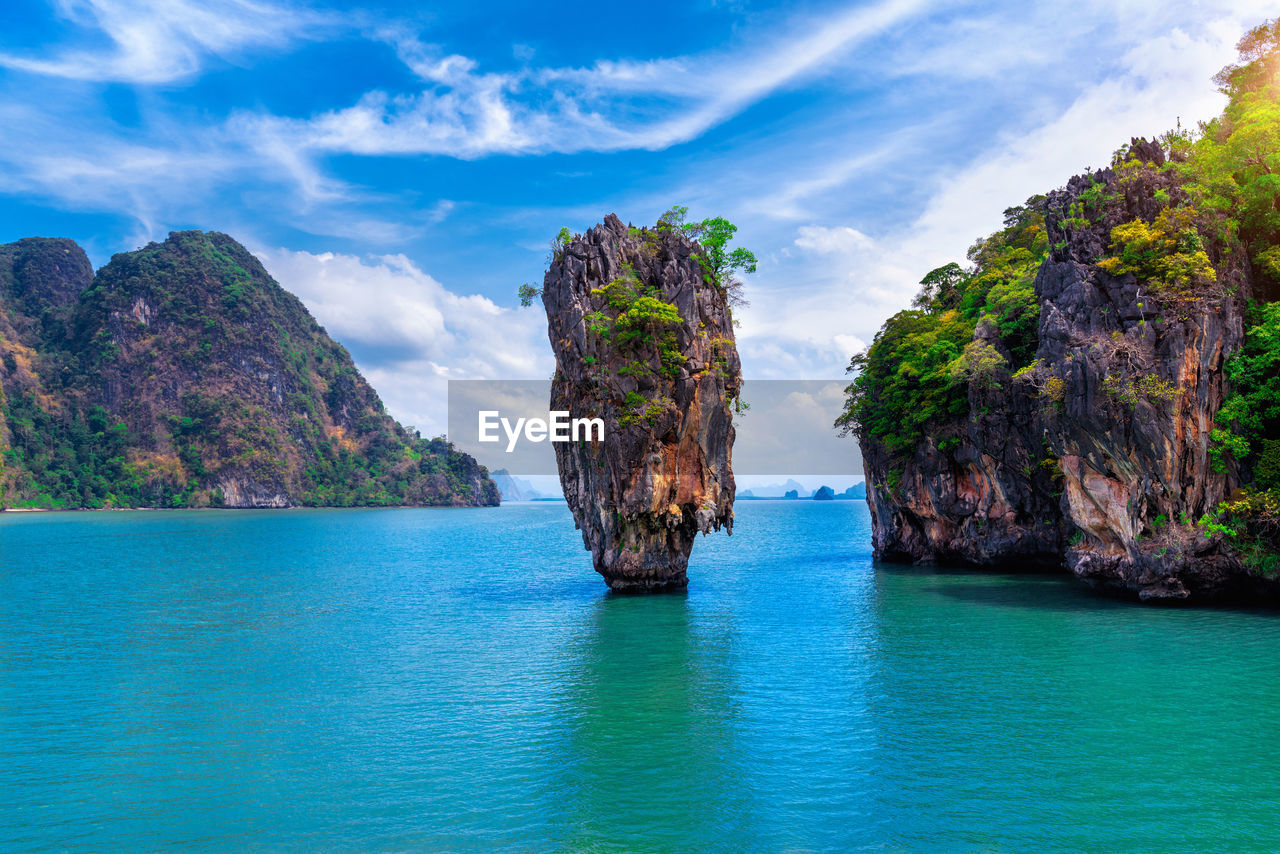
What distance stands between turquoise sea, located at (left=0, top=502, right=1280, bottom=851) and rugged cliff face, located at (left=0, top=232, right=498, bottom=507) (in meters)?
129

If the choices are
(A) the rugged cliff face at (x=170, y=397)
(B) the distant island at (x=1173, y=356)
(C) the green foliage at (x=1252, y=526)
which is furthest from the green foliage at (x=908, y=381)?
(A) the rugged cliff face at (x=170, y=397)

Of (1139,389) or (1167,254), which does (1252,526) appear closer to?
(1139,389)

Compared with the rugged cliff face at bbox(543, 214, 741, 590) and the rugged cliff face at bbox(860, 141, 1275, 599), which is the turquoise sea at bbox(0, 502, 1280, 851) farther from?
the rugged cliff face at bbox(543, 214, 741, 590)

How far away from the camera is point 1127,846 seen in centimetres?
1160

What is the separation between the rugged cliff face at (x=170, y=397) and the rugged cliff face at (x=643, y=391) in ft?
460

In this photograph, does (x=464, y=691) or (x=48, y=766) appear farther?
(x=464, y=691)

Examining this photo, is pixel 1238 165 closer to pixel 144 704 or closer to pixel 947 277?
pixel 947 277

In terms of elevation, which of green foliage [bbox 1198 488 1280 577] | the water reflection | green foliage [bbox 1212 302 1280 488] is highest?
green foliage [bbox 1212 302 1280 488]

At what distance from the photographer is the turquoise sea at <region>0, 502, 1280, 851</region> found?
41.1 feet

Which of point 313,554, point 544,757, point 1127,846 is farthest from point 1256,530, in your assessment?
point 313,554

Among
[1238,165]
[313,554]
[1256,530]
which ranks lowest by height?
[313,554]

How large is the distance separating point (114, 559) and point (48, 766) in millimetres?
46769

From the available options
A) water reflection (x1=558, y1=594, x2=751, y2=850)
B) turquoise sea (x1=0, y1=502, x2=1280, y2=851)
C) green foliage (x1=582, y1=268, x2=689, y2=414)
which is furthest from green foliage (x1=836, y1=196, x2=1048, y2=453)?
water reflection (x1=558, y1=594, x2=751, y2=850)

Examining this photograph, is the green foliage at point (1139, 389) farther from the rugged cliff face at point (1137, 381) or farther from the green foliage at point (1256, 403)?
the green foliage at point (1256, 403)
